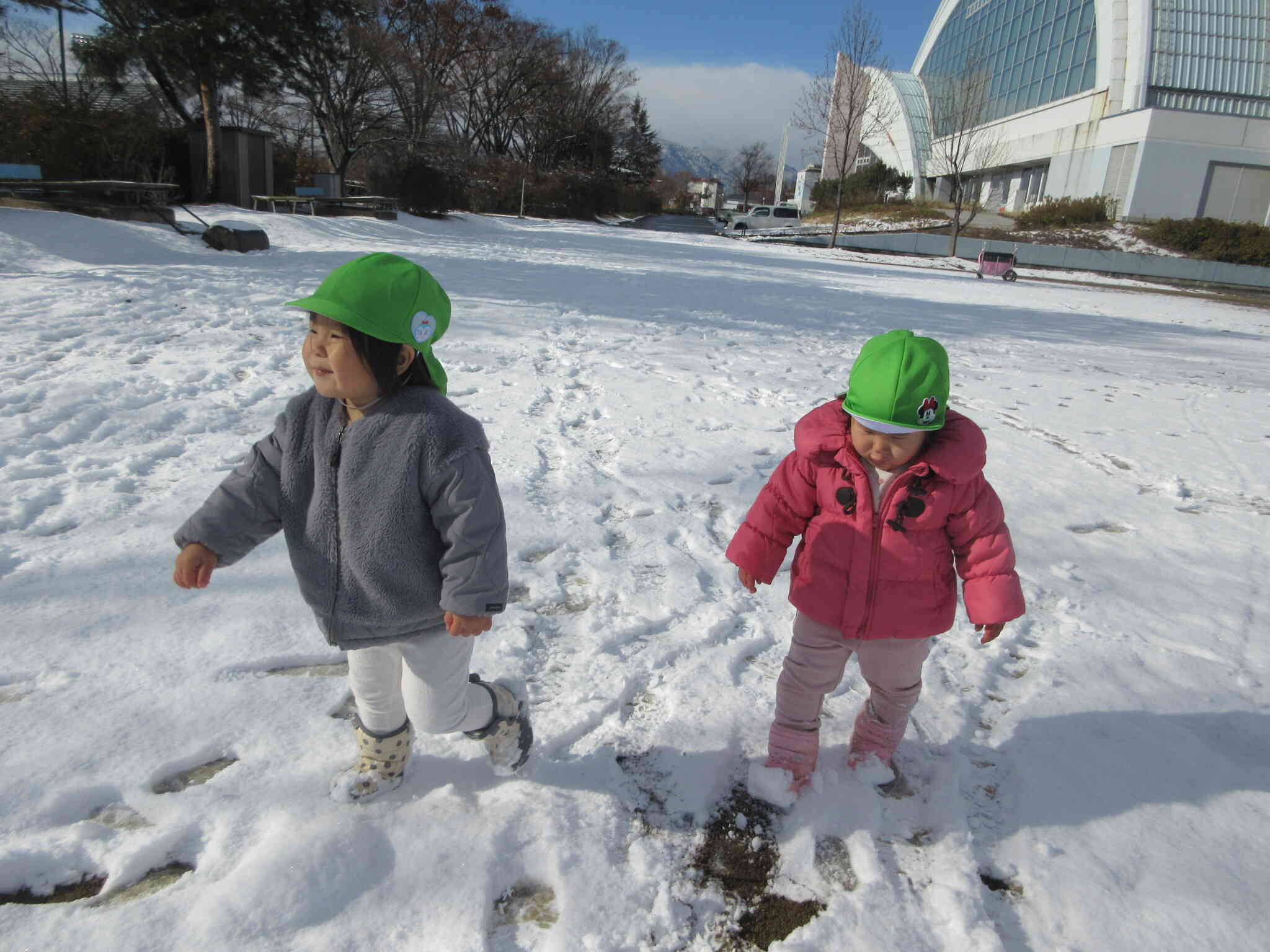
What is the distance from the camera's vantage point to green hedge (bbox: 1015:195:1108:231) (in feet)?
96.1

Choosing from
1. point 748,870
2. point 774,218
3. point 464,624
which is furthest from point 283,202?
point 774,218

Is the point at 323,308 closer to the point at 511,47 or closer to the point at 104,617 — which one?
the point at 104,617

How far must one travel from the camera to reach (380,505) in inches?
62.9

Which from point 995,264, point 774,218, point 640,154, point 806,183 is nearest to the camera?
point 995,264

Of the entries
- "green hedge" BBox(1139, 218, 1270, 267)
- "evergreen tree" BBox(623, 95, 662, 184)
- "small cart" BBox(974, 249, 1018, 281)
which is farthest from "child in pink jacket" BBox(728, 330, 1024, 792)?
"evergreen tree" BBox(623, 95, 662, 184)

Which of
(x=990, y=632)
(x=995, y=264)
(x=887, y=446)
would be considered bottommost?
(x=990, y=632)

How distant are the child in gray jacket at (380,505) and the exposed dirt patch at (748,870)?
676 mm

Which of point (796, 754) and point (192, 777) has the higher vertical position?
point (796, 754)

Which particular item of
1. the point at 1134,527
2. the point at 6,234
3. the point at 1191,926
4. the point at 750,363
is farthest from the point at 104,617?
the point at 6,234

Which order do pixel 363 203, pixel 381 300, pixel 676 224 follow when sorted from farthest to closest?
pixel 676 224 < pixel 363 203 < pixel 381 300

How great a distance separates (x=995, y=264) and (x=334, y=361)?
67.8 ft

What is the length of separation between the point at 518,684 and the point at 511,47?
40.6m

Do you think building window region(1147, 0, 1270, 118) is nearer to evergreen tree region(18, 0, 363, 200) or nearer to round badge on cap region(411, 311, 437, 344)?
evergreen tree region(18, 0, 363, 200)

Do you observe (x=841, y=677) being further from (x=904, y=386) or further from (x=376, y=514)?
(x=376, y=514)
